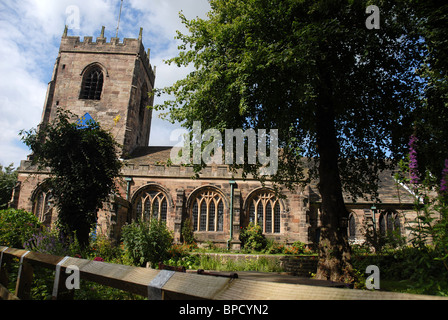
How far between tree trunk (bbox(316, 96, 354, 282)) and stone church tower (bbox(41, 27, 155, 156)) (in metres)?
19.5

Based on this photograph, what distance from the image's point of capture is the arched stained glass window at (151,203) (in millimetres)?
21312

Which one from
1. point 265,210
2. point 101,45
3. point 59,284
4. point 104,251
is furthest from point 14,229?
point 101,45

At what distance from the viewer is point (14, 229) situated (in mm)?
8852

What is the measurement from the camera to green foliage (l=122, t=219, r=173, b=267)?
11992 mm

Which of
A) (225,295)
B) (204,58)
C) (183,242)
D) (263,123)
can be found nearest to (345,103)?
(263,123)

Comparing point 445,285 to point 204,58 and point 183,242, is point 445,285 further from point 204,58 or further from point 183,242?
point 183,242

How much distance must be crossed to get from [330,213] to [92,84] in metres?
25.1

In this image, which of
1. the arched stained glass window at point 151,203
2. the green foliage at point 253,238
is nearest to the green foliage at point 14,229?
the arched stained glass window at point 151,203

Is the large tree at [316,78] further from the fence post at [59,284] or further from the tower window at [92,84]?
the tower window at [92,84]

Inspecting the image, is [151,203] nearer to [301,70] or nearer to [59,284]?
[301,70]

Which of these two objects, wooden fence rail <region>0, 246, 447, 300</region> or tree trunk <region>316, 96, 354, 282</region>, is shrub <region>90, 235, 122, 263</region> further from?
wooden fence rail <region>0, 246, 447, 300</region>

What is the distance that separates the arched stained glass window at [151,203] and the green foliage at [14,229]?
11529 millimetres

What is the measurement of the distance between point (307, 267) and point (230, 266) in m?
3.24

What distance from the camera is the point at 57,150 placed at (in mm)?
10531
